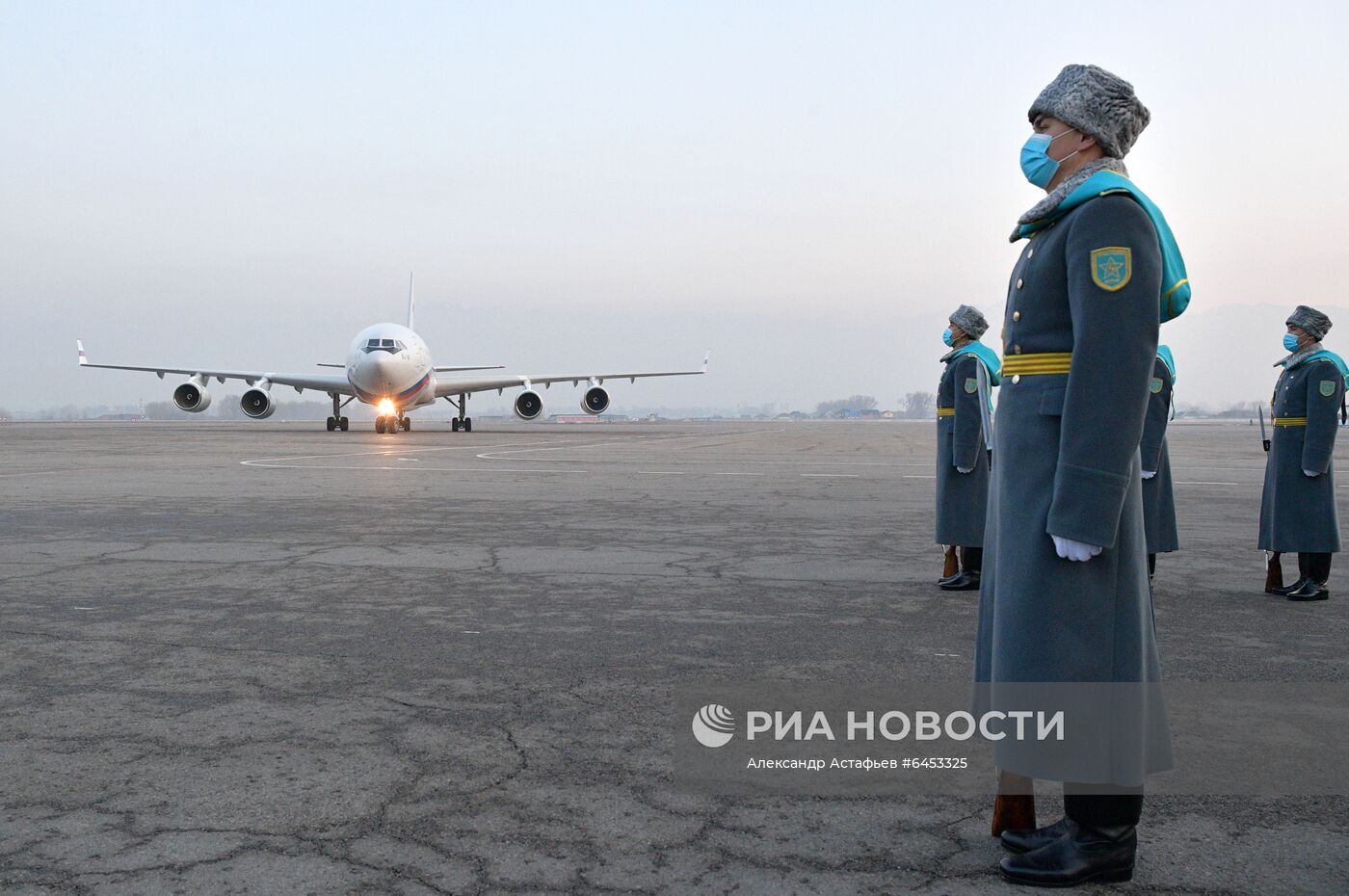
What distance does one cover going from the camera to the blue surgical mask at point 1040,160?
2.86 metres

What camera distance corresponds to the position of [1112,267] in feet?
8.53

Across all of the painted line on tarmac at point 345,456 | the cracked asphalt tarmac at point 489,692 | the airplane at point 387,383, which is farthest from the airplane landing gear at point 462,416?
the cracked asphalt tarmac at point 489,692

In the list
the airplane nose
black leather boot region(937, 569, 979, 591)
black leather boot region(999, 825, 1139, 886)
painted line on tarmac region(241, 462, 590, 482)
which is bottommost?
black leather boot region(999, 825, 1139, 886)

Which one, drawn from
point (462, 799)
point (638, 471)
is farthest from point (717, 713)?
point (638, 471)

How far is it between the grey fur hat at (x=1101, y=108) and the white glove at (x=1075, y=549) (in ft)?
3.44

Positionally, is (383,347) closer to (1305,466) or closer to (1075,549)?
(1305,466)

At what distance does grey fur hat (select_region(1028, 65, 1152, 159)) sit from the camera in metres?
2.74

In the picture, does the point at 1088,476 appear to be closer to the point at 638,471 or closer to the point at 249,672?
the point at 249,672

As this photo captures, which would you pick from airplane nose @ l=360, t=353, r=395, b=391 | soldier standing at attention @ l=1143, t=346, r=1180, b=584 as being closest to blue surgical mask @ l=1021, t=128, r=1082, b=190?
soldier standing at attention @ l=1143, t=346, r=1180, b=584

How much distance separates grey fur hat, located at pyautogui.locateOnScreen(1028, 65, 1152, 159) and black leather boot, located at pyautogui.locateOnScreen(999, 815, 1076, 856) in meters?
1.76

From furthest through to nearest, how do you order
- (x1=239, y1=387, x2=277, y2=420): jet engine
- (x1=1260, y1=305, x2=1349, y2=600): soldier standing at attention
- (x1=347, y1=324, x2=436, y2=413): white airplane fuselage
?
(x1=239, y1=387, x2=277, y2=420): jet engine < (x1=347, y1=324, x2=436, y2=413): white airplane fuselage < (x1=1260, y1=305, x2=1349, y2=600): soldier standing at attention

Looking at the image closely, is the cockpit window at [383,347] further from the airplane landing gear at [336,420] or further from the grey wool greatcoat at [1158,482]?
the grey wool greatcoat at [1158,482]

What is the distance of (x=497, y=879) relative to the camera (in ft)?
8.14

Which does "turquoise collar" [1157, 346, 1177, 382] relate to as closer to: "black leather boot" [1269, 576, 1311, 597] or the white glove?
"black leather boot" [1269, 576, 1311, 597]
